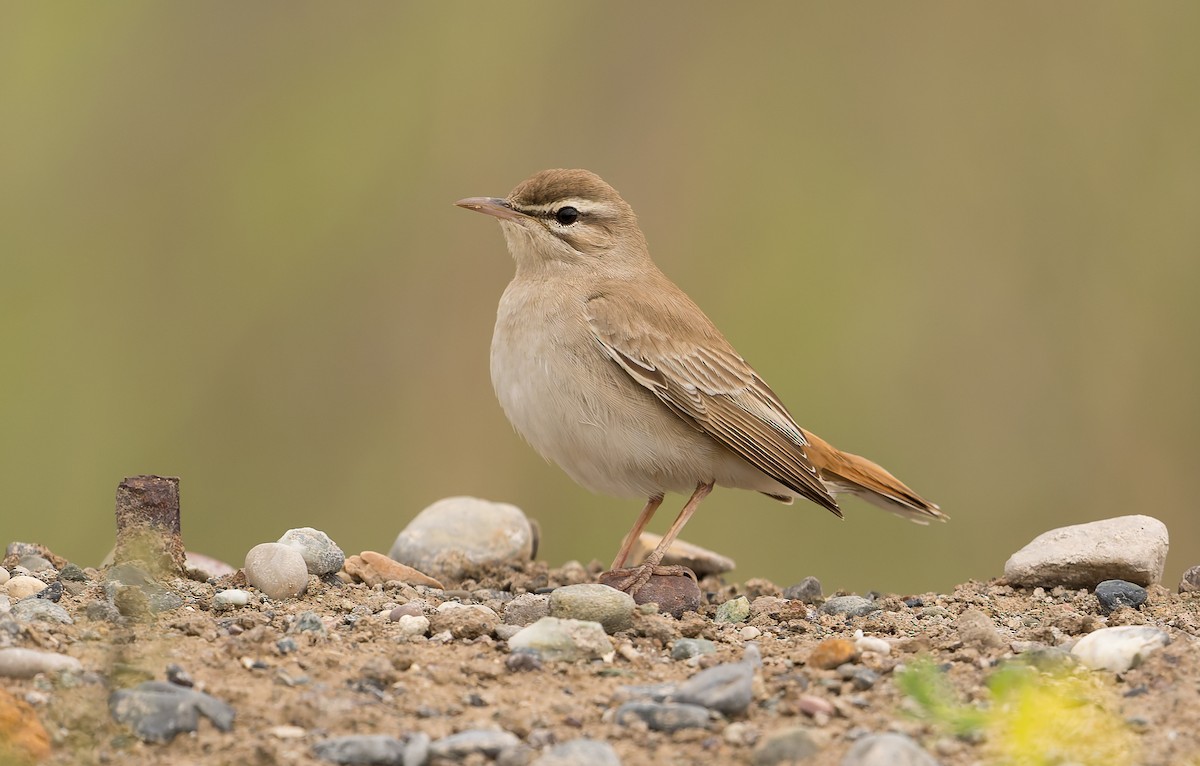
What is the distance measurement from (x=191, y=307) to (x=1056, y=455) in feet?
22.0

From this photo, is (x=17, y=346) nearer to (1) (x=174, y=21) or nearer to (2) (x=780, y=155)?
(1) (x=174, y=21)

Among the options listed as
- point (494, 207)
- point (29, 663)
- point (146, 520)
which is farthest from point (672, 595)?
point (29, 663)

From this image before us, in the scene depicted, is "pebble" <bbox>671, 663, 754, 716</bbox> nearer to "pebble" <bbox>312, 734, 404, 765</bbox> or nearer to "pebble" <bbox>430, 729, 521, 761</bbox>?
"pebble" <bbox>430, 729, 521, 761</bbox>

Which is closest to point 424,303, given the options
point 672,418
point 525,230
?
point 525,230

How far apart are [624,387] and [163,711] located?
369 cm

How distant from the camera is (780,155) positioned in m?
11.9

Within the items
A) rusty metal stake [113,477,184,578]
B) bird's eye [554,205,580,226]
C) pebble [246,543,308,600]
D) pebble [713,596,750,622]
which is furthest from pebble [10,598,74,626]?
bird's eye [554,205,580,226]

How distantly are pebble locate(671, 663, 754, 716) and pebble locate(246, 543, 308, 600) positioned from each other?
2.34m

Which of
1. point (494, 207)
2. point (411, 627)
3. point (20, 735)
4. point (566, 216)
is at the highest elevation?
point (566, 216)

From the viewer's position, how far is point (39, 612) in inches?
223

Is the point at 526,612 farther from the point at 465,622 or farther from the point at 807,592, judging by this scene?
the point at 807,592

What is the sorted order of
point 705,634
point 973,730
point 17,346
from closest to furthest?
point 973,730 → point 705,634 → point 17,346

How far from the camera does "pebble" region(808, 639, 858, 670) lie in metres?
5.43

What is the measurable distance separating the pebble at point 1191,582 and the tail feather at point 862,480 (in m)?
1.71
